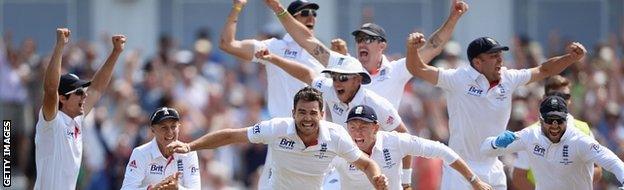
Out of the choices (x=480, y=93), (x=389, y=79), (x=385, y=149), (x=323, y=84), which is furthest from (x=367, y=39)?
(x=385, y=149)

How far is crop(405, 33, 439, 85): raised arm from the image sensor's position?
65.9 ft

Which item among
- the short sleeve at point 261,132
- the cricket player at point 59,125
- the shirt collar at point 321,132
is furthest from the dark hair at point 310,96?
the cricket player at point 59,125

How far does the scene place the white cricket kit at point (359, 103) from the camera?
20.1m

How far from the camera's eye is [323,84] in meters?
20.4

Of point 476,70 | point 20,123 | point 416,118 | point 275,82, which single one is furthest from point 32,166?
point 476,70

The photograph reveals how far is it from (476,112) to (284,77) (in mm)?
2112

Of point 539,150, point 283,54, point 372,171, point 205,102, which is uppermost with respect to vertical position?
point 283,54

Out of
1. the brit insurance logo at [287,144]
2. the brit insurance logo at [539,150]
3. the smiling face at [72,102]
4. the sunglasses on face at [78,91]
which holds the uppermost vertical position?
the sunglasses on face at [78,91]

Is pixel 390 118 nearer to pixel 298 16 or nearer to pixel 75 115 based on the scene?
pixel 298 16

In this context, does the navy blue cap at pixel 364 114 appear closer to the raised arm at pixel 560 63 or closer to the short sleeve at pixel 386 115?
the short sleeve at pixel 386 115

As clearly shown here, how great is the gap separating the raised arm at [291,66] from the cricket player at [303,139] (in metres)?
1.49

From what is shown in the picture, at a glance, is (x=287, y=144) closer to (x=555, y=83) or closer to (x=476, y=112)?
(x=476, y=112)

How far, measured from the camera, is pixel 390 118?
2030cm

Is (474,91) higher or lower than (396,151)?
higher
